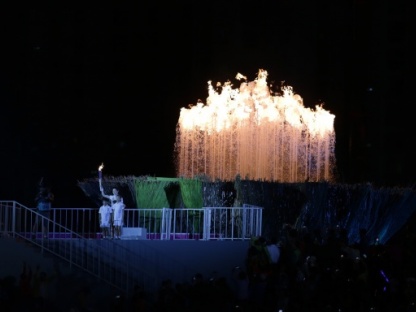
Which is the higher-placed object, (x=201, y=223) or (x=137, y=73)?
(x=137, y=73)

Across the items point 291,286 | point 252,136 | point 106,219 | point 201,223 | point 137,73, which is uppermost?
point 137,73

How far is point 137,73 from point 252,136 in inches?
250

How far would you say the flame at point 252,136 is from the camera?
115 ft

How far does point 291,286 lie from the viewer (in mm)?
19125

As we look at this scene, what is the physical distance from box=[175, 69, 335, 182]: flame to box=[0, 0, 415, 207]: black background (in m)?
2.94

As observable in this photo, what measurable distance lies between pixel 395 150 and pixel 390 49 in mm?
5995

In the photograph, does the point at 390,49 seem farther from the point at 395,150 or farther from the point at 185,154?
the point at 185,154

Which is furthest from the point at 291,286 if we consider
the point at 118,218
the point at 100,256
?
the point at 118,218

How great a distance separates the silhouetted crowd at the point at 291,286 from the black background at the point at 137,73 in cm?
1460

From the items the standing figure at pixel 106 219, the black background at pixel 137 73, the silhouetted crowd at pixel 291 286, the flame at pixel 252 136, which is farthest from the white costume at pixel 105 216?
the flame at pixel 252 136

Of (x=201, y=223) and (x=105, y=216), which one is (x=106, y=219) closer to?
(x=105, y=216)

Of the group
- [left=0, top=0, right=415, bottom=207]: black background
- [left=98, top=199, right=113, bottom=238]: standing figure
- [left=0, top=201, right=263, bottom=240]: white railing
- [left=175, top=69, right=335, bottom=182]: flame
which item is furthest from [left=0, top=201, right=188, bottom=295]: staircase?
[left=175, top=69, right=335, bottom=182]: flame

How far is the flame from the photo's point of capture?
3509cm

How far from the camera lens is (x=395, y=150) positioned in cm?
5472
